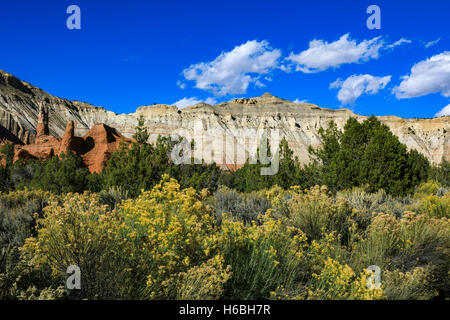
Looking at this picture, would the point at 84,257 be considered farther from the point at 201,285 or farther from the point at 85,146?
the point at 85,146

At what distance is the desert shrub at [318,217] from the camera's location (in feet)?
19.6

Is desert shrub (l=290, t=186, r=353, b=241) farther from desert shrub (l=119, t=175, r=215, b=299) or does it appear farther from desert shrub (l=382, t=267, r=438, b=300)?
desert shrub (l=119, t=175, r=215, b=299)

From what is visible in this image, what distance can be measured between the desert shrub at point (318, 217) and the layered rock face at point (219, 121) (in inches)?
2757

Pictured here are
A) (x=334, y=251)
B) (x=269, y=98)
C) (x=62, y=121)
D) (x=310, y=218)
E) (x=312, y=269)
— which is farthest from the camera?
(x=269, y=98)

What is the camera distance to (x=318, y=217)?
19.8 ft

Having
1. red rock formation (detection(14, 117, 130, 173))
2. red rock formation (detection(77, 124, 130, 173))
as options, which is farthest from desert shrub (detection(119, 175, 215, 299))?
red rock formation (detection(77, 124, 130, 173))

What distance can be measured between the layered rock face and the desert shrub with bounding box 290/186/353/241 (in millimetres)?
70016

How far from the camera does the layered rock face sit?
269 ft

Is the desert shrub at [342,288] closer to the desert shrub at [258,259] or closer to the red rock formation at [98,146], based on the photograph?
the desert shrub at [258,259]

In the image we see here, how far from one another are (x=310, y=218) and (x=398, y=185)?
32.6ft

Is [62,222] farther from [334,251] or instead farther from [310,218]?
[310,218]

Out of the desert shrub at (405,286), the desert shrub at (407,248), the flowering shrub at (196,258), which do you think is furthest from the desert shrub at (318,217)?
the desert shrub at (405,286)
